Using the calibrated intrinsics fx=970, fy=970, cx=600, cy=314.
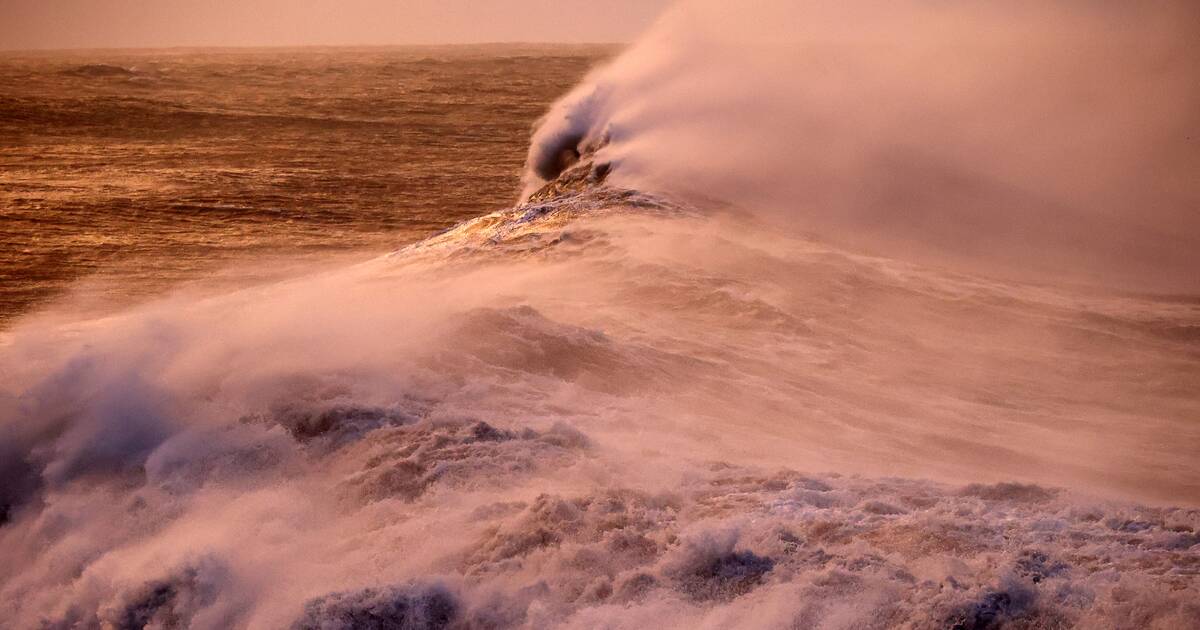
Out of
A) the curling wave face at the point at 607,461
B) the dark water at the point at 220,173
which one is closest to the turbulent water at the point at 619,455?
the curling wave face at the point at 607,461

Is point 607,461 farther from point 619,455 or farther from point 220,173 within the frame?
point 220,173

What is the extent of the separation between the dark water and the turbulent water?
10.4 feet

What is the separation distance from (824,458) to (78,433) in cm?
361

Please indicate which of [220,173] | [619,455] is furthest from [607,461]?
[220,173]

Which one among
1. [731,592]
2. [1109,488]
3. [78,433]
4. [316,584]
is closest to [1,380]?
[78,433]

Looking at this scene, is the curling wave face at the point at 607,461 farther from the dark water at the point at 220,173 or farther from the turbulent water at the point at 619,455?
the dark water at the point at 220,173

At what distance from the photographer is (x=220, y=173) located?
15750 millimetres

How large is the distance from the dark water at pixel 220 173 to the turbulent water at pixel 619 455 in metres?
3.18

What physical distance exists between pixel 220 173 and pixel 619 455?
13.3 metres

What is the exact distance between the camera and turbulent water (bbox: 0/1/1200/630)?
3.35 m

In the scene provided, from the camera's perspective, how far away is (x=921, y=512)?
3.77m

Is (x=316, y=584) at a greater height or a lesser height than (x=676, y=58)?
lesser

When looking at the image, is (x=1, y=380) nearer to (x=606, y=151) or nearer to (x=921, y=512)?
(x=921, y=512)

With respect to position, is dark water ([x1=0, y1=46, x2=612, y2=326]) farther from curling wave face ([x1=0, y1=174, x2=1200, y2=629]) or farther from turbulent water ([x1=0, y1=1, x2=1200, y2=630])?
curling wave face ([x1=0, y1=174, x2=1200, y2=629])
